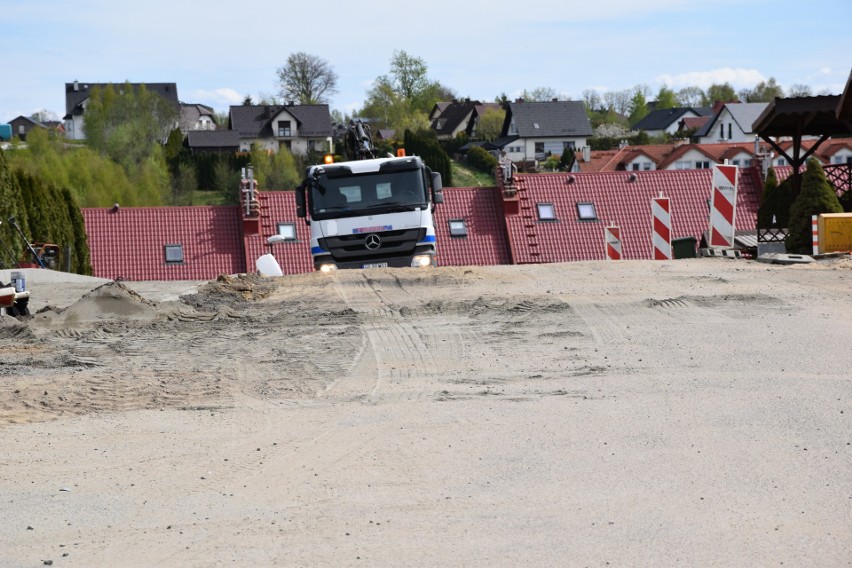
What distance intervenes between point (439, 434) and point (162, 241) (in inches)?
1527

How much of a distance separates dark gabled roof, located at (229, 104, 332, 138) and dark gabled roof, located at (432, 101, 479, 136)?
28.7 m

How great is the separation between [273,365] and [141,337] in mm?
3036

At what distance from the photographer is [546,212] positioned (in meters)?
47.0

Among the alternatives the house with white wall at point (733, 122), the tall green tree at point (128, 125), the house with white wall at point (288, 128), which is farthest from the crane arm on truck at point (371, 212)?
the house with white wall at point (288, 128)

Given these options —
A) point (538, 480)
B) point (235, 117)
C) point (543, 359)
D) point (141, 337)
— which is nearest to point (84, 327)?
point (141, 337)

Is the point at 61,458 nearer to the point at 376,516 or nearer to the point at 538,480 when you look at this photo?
the point at 376,516

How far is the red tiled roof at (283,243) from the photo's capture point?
145 feet

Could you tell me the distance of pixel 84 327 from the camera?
47.3 feet

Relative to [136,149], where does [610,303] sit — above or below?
below

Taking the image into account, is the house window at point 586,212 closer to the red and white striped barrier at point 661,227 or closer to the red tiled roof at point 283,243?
the red tiled roof at point 283,243

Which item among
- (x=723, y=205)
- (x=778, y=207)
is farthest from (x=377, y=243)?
(x=778, y=207)

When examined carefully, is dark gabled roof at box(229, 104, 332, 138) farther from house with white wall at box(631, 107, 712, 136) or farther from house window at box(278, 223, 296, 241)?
house window at box(278, 223, 296, 241)

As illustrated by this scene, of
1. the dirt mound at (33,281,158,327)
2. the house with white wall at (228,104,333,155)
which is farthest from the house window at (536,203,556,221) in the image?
the house with white wall at (228,104,333,155)

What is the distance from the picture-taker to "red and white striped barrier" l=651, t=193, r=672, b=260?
2219cm
